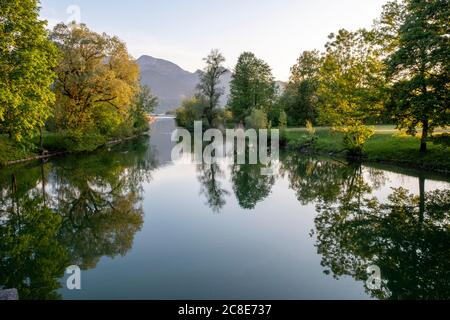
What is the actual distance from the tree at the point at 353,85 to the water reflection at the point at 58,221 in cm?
1994

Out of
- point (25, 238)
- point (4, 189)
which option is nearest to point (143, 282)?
point (25, 238)

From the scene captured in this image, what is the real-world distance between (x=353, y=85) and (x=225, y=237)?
88.9ft

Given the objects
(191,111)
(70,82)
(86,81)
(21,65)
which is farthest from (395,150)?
(191,111)

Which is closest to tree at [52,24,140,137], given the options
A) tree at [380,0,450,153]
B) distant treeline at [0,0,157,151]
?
distant treeline at [0,0,157,151]

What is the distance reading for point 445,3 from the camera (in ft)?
74.0

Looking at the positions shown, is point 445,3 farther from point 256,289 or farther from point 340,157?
point 256,289

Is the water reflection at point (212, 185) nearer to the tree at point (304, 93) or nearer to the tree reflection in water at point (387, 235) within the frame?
the tree reflection in water at point (387, 235)

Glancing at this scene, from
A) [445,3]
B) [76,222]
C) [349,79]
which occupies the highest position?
[445,3]

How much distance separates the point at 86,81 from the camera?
3747cm

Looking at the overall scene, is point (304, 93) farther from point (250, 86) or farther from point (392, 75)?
point (392, 75)

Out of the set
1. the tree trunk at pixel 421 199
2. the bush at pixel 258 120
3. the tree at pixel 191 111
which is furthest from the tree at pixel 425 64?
the tree at pixel 191 111

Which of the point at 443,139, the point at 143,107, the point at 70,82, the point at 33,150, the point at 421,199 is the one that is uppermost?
the point at 70,82
